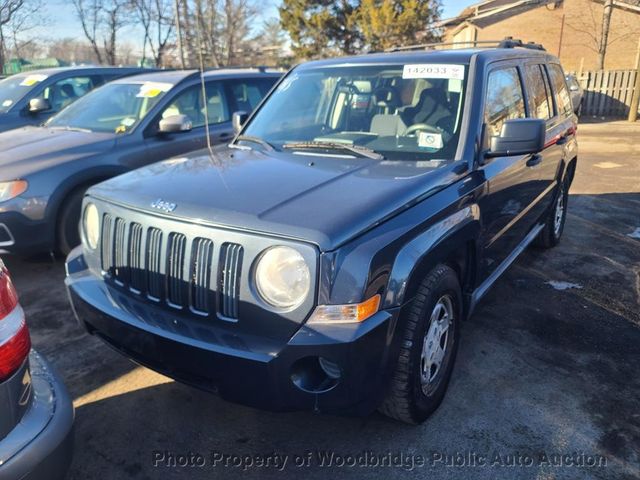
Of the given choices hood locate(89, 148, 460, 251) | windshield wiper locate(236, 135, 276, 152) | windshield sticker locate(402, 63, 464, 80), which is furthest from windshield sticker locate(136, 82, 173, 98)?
windshield sticker locate(402, 63, 464, 80)

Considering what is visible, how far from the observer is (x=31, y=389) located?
1.93 meters

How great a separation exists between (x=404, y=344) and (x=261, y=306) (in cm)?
70

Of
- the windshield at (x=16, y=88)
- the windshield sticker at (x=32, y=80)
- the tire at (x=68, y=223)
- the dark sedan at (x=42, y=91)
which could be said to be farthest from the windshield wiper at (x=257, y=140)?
the windshield sticker at (x=32, y=80)

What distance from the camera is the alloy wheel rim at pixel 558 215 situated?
5.42m

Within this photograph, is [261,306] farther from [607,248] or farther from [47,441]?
[607,248]

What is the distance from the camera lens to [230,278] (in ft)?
7.48

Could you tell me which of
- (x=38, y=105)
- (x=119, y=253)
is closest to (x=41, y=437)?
(x=119, y=253)

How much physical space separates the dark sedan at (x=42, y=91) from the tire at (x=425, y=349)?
21.9ft

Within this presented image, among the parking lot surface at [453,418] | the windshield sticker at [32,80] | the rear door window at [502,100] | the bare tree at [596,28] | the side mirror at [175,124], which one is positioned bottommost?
the parking lot surface at [453,418]

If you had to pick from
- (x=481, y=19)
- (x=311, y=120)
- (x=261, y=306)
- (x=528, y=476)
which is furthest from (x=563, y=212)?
(x=481, y=19)

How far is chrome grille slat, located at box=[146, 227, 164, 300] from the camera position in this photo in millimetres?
2506

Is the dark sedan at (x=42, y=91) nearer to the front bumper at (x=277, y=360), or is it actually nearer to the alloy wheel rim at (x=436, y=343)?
the front bumper at (x=277, y=360)

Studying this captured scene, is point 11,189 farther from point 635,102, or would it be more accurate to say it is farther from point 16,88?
point 635,102

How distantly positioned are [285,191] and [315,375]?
89 centimetres
